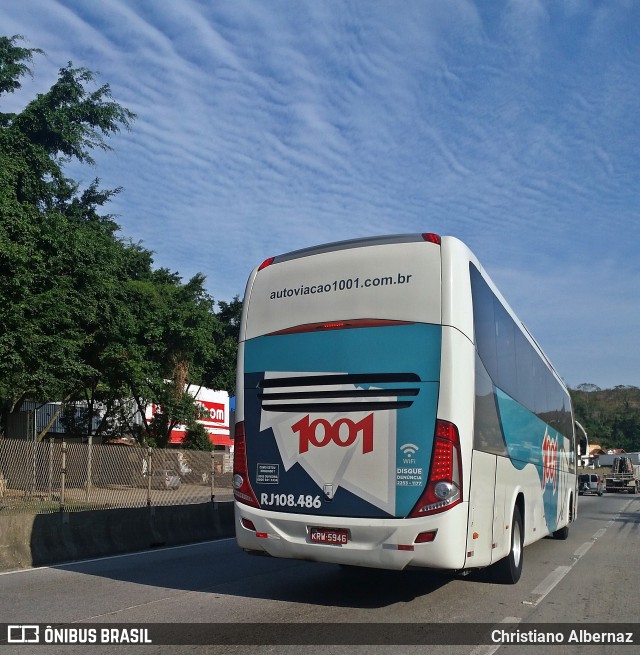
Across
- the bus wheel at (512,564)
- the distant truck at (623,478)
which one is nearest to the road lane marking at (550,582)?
the bus wheel at (512,564)

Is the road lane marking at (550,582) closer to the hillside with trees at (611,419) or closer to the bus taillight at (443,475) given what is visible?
the bus taillight at (443,475)

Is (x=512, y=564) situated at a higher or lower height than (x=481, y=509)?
lower

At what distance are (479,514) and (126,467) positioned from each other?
1046cm

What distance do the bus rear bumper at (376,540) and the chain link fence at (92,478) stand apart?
8550 millimetres

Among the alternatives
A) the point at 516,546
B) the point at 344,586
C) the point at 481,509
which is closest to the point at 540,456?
the point at 516,546

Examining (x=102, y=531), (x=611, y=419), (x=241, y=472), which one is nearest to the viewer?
(x=241, y=472)

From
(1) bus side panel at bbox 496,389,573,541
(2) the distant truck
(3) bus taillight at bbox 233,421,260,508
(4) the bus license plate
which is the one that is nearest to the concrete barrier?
(3) bus taillight at bbox 233,421,260,508

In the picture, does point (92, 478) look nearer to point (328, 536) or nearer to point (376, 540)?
point (328, 536)

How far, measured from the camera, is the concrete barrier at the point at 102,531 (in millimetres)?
11594

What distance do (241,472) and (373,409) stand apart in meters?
1.89

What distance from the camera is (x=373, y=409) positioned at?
8.10 m

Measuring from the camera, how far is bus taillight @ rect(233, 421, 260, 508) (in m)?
8.77

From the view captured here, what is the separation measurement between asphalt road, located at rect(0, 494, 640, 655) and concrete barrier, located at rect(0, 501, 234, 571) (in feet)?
1.72

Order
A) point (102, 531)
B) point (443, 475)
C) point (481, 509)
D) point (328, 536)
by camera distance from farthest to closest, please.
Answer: point (102, 531), point (481, 509), point (328, 536), point (443, 475)
